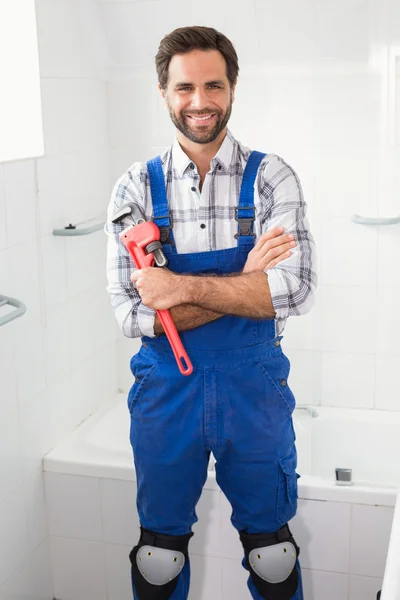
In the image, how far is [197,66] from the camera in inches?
74.8

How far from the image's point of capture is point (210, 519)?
7.86 feet

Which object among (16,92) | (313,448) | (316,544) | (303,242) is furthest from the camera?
(313,448)

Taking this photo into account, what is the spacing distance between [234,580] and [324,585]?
26cm

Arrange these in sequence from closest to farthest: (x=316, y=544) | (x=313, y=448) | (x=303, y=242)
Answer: (x=303, y=242) → (x=316, y=544) → (x=313, y=448)

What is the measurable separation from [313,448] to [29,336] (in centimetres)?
107

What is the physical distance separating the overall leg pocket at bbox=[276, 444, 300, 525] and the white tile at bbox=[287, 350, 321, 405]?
970mm

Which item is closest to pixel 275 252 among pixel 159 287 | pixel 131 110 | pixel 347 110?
pixel 159 287

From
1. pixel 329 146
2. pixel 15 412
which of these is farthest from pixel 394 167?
pixel 15 412

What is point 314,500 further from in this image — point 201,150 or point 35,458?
point 201,150

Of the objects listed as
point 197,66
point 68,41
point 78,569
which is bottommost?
point 78,569

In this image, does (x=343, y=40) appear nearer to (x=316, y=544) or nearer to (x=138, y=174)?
(x=138, y=174)

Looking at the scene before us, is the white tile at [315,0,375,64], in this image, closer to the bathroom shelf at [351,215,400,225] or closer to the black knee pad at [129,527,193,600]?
the bathroom shelf at [351,215,400,225]

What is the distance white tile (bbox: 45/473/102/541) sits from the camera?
2.53 metres

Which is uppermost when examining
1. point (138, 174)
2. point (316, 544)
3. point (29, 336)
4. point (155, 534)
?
point (138, 174)
